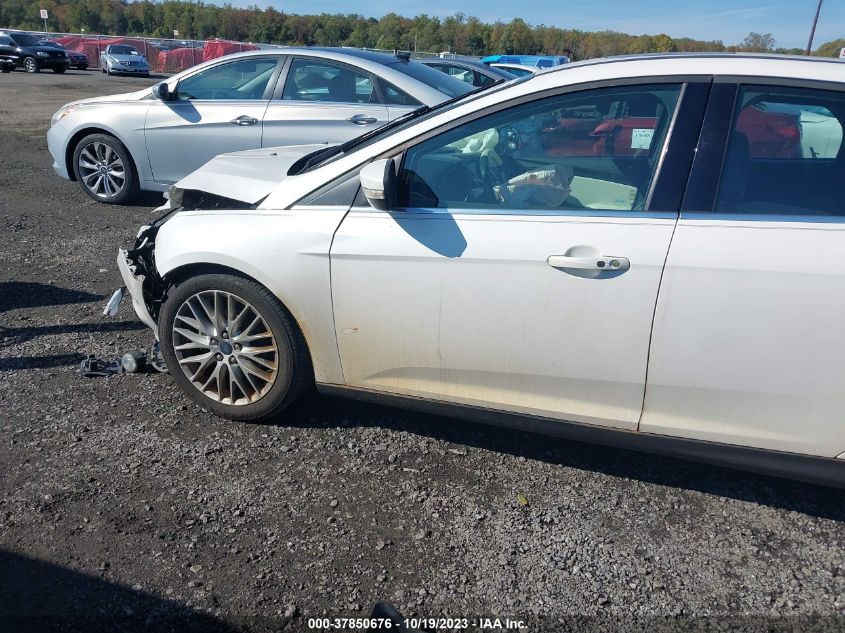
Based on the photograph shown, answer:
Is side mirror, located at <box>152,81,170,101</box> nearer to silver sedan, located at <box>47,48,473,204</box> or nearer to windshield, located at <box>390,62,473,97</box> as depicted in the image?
silver sedan, located at <box>47,48,473,204</box>

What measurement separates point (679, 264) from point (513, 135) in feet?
2.92

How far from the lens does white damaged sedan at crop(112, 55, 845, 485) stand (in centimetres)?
268

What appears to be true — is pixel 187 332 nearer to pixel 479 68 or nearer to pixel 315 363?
pixel 315 363

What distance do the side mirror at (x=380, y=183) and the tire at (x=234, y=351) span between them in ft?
2.29

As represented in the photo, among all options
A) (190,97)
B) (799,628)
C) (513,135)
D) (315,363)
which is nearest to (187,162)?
(190,97)

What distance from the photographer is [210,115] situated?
7070 millimetres

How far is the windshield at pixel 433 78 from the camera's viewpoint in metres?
6.89

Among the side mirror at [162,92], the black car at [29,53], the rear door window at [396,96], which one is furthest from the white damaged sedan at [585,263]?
the black car at [29,53]

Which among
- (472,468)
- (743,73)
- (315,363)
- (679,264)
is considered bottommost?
(472,468)

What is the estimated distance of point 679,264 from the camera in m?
2.69

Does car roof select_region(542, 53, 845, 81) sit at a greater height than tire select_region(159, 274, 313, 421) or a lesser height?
greater

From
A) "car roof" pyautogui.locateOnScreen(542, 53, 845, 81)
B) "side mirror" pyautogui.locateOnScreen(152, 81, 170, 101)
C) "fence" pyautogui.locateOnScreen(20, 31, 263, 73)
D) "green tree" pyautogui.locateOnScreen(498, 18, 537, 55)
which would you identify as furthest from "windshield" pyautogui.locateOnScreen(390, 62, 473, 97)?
"green tree" pyautogui.locateOnScreen(498, 18, 537, 55)

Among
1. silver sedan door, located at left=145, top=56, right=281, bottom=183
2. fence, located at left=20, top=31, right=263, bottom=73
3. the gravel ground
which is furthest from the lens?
fence, located at left=20, top=31, right=263, bottom=73

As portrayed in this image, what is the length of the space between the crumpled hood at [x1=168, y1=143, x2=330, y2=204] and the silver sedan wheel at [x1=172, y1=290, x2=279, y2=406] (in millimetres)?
515
